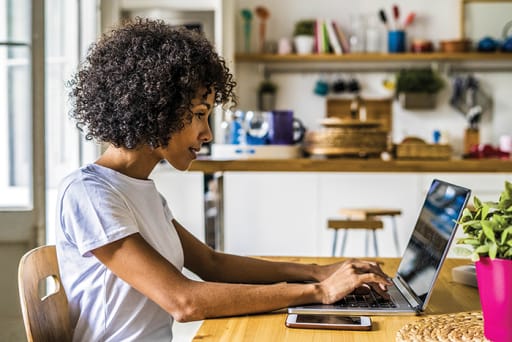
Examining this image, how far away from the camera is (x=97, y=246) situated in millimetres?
1367

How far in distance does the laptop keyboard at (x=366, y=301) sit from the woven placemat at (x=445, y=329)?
0.40 feet

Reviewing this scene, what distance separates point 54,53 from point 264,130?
1.27 meters

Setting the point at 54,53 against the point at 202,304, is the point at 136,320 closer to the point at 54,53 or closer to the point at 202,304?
the point at 202,304

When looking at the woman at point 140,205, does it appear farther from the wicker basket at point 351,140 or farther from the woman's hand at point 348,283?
the wicker basket at point 351,140

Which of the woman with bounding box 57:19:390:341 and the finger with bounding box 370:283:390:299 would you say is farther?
the finger with bounding box 370:283:390:299

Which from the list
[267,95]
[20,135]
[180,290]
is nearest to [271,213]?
[20,135]

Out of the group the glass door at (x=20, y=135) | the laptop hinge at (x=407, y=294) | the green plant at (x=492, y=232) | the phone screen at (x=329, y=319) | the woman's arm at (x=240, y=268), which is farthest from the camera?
the glass door at (x=20, y=135)

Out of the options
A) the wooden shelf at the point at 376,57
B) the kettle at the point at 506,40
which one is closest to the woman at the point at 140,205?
→ the wooden shelf at the point at 376,57

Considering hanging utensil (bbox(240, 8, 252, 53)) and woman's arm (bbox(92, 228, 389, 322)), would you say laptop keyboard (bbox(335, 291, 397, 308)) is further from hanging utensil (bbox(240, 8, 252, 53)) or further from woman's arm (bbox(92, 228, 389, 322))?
hanging utensil (bbox(240, 8, 252, 53))

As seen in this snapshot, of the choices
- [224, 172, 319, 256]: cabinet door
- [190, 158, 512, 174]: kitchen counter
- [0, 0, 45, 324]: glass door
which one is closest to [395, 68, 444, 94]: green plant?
[190, 158, 512, 174]: kitchen counter

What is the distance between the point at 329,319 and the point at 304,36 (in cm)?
457

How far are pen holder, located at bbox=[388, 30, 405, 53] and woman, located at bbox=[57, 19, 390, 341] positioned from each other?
4.23m

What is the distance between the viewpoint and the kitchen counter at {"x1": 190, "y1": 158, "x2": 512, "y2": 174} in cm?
366

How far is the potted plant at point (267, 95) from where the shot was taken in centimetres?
583
